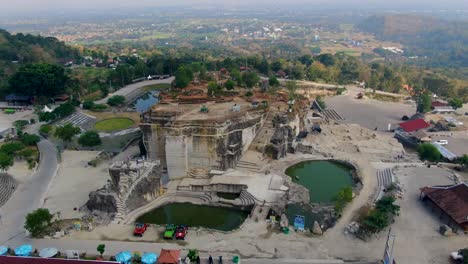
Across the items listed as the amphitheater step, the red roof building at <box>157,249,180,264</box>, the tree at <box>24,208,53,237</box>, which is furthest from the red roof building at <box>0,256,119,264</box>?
the amphitheater step

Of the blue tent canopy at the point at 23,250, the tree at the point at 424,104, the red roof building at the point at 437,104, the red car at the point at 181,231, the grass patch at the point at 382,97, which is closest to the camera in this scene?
the blue tent canopy at the point at 23,250

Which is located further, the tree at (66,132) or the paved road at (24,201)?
the tree at (66,132)

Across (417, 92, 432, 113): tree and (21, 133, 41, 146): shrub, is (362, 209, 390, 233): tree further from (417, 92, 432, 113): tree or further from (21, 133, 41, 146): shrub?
(21, 133, 41, 146): shrub

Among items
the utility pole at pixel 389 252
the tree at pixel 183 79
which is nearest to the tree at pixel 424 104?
the utility pole at pixel 389 252

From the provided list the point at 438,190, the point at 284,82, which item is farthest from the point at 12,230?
the point at 284,82

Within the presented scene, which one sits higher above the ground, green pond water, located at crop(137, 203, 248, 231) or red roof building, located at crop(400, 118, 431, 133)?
red roof building, located at crop(400, 118, 431, 133)

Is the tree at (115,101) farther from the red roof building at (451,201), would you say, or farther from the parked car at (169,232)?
the red roof building at (451,201)
